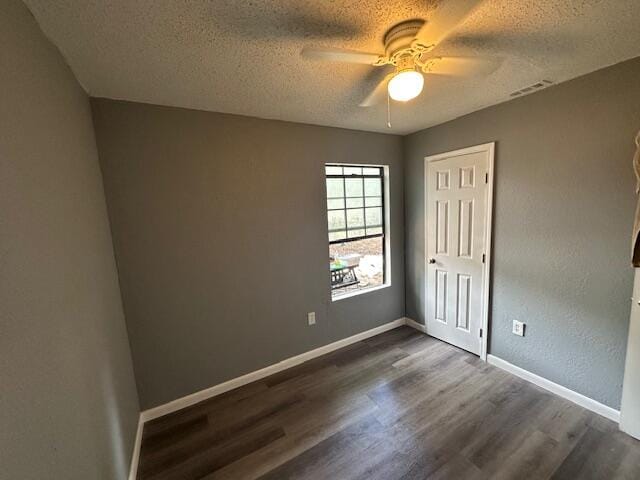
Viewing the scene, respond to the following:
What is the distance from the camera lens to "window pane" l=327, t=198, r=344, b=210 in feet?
9.36

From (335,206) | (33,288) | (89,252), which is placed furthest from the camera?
(335,206)

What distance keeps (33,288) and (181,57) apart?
1243 millimetres

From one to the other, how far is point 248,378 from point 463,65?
2.72m

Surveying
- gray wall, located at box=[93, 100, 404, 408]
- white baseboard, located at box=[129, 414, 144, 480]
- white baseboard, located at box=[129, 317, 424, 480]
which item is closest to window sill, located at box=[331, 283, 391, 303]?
gray wall, located at box=[93, 100, 404, 408]

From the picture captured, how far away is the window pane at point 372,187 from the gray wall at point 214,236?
342 millimetres

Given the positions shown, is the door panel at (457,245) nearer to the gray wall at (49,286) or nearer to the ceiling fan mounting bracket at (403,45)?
the ceiling fan mounting bracket at (403,45)

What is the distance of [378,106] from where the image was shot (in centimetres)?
219

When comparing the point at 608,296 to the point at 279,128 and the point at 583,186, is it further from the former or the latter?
the point at 279,128

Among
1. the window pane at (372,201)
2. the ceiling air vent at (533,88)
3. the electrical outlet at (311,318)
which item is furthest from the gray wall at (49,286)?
the ceiling air vent at (533,88)

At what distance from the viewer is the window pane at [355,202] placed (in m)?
2.98

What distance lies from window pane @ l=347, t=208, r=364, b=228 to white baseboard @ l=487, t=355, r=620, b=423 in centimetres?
182

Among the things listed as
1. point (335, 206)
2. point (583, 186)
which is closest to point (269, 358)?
point (335, 206)

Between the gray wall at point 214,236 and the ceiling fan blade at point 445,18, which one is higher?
the ceiling fan blade at point 445,18

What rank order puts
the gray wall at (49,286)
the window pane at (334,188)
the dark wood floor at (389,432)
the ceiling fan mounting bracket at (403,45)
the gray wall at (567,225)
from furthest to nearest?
the window pane at (334,188) < the gray wall at (567,225) < the dark wood floor at (389,432) < the ceiling fan mounting bracket at (403,45) < the gray wall at (49,286)
